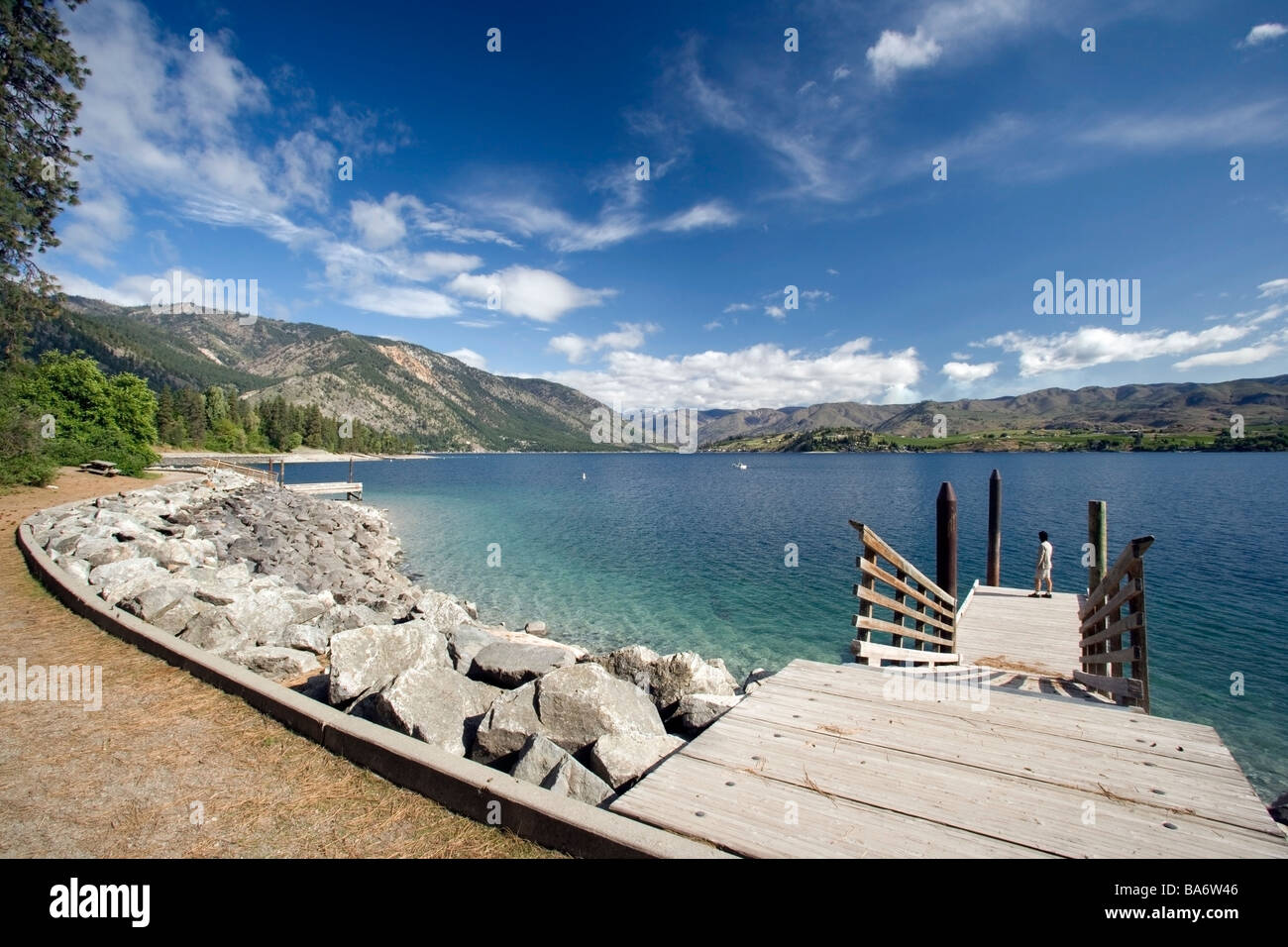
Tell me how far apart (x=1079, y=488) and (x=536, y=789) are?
86774 mm

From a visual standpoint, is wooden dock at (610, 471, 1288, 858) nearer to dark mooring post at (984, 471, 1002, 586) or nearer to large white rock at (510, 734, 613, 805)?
large white rock at (510, 734, 613, 805)

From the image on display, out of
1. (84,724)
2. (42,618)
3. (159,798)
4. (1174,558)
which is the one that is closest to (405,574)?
(42,618)

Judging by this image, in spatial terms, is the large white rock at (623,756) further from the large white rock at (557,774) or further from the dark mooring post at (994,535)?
the dark mooring post at (994,535)

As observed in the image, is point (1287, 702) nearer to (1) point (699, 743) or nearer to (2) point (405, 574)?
(1) point (699, 743)

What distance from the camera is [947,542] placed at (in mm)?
13742

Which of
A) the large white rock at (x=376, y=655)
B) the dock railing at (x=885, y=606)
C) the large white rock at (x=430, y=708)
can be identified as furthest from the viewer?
the dock railing at (x=885, y=606)

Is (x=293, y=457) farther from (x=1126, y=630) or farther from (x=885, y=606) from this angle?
(x=1126, y=630)

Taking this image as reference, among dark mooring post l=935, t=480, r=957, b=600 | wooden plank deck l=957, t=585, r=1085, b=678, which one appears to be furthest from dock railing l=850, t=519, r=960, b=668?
dark mooring post l=935, t=480, r=957, b=600

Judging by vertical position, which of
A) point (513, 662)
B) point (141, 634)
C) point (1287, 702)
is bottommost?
point (1287, 702)

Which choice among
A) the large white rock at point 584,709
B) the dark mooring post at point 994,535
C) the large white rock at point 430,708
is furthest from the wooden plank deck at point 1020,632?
the large white rock at point 430,708

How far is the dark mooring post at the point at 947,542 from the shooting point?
13492 mm

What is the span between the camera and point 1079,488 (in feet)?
235

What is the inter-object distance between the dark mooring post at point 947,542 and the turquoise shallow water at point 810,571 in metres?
5.08

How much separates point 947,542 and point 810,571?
14869 mm
